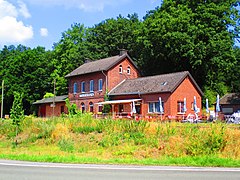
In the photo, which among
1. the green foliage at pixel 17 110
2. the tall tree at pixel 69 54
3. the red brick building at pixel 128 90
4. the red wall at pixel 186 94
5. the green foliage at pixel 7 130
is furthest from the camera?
the tall tree at pixel 69 54

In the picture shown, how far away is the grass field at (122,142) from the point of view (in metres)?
14.7

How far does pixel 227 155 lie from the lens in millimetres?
15828

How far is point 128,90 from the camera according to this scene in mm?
40531

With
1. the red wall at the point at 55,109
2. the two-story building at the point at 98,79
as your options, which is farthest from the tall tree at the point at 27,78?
the two-story building at the point at 98,79

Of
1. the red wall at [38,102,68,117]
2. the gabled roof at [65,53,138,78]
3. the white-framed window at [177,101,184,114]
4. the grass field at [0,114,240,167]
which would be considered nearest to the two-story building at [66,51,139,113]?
the gabled roof at [65,53,138,78]

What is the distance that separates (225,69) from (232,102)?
489cm

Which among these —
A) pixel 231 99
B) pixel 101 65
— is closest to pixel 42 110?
pixel 101 65

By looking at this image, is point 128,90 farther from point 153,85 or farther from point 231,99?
point 231,99

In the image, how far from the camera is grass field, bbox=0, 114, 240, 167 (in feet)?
Answer: 48.1

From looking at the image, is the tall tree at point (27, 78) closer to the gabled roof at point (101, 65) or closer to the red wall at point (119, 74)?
the gabled roof at point (101, 65)

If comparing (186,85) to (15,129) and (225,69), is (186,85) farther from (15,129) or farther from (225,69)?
(15,129)

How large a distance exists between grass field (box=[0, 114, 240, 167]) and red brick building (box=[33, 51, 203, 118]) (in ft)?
35.9

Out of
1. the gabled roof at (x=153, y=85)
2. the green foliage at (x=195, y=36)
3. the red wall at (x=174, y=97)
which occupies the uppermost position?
the green foliage at (x=195, y=36)

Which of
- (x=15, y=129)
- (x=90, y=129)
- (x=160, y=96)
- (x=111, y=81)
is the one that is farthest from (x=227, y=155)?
(x=111, y=81)
